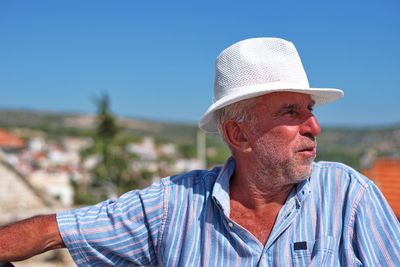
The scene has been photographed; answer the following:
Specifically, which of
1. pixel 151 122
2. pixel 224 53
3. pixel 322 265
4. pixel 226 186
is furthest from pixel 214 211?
pixel 151 122

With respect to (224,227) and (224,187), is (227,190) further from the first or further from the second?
(224,227)

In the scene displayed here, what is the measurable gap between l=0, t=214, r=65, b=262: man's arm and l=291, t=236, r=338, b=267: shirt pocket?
758 mm

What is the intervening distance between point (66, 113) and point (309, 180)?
94.3 metres

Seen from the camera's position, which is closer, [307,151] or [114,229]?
[307,151]

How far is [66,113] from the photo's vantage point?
93.0 meters

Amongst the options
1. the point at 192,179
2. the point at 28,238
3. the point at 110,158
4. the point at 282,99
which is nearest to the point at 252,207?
the point at 192,179

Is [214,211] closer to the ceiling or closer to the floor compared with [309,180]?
closer to the floor

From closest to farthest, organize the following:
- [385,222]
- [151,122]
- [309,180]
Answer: [385,222] < [309,180] < [151,122]

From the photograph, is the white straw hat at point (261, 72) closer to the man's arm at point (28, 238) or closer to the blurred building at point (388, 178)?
the man's arm at point (28, 238)

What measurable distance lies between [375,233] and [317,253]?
17 cm

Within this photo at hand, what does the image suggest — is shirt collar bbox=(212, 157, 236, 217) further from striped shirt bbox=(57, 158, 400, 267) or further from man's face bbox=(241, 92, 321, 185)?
man's face bbox=(241, 92, 321, 185)

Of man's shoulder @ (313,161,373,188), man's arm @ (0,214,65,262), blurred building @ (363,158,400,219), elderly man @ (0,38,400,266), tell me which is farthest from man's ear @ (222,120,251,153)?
blurred building @ (363,158,400,219)

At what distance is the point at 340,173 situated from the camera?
5.54ft

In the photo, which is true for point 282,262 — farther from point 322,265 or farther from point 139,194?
point 139,194
